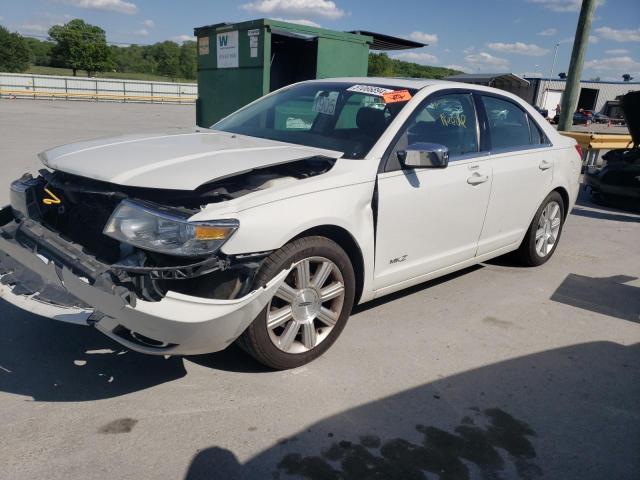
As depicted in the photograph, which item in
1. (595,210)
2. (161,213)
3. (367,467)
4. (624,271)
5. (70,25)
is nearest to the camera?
(367,467)

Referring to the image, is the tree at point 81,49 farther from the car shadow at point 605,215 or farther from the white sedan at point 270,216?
the white sedan at point 270,216

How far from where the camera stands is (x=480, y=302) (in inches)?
175

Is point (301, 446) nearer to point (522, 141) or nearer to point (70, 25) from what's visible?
point (522, 141)

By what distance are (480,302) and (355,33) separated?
21.1ft

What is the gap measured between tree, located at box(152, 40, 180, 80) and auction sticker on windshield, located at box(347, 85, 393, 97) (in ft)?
301

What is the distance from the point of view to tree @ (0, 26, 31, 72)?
67.9 meters

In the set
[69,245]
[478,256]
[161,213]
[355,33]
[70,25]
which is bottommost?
[478,256]

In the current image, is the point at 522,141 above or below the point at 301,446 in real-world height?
above

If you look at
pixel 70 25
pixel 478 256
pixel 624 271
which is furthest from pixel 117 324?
pixel 70 25

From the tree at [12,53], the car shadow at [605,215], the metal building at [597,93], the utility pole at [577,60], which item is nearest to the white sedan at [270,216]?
the car shadow at [605,215]

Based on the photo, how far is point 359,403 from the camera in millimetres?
2918

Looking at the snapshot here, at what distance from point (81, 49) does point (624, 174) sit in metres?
79.8

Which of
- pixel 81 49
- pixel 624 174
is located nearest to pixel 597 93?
pixel 624 174

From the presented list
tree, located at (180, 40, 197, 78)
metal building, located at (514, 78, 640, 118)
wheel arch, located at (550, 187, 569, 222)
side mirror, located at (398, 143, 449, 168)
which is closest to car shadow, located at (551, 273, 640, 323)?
wheel arch, located at (550, 187, 569, 222)
